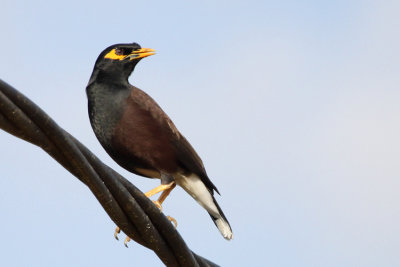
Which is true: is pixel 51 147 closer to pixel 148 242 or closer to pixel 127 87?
pixel 148 242

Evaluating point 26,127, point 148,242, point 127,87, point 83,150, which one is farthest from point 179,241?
point 127,87

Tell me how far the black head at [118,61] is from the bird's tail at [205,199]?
1.07 m

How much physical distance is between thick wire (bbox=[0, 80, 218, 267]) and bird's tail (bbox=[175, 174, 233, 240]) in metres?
2.81

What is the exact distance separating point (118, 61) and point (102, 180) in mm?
3817

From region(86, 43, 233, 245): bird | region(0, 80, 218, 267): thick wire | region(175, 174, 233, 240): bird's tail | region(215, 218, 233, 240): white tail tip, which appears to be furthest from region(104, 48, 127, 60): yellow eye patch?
region(0, 80, 218, 267): thick wire

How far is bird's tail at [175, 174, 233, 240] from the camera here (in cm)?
658

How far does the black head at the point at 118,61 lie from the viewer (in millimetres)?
6766

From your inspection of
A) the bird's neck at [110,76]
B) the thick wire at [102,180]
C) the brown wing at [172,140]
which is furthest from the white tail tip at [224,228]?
the thick wire at [102,180]

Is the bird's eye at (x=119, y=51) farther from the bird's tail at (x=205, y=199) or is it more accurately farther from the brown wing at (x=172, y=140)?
the bird's tail at (x=205, y=199)

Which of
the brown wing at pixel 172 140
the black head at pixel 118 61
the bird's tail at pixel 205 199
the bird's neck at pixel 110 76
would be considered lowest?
the bird's tail at pixel 205 199

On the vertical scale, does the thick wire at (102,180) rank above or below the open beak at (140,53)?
below

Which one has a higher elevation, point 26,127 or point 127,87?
point 127,87

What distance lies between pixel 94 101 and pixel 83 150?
11.1 feet

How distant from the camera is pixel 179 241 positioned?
3.55 meters
